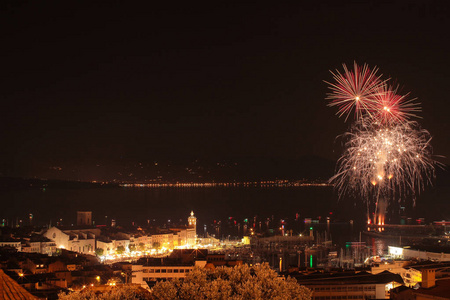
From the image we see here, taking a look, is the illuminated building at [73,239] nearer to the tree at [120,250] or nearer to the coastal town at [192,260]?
the coastal town at [192,260]

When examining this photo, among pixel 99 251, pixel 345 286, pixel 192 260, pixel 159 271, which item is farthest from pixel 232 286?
pixel 99 251

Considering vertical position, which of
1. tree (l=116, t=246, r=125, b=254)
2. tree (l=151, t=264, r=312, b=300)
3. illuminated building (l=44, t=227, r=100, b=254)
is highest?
tree (l=151, t=264, r=312, b=300)

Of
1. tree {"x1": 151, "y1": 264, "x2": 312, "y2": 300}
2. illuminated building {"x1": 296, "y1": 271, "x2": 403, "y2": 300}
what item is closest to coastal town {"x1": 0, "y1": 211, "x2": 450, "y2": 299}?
illuminated building {"x1": 296, "y1": 271, "x2": 403, "y2": 300}

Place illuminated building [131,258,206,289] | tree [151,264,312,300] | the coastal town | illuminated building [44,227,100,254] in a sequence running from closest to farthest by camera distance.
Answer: tree [151,264,312,300] → the coastal town → illuminated building [131,258,206,289] → illuminated building [44,227,100,254]

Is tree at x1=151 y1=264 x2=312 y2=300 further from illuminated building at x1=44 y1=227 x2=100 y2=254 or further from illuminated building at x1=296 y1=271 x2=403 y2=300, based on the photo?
illuminated building at x1=44 y1=227 x2=100 y2=254

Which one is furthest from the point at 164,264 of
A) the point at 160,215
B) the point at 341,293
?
the point at 160,215

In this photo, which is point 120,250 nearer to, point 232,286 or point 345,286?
point 345,286

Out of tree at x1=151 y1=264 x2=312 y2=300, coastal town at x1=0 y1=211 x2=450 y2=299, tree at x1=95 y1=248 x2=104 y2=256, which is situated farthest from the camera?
tree at x1=95 y1=248 x2=104 y2=256

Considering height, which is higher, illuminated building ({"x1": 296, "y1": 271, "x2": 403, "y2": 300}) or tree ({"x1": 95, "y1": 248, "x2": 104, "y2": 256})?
illuminated building ({"x1": 296, "y1": 271, "x2": 403, "y2": 300})
